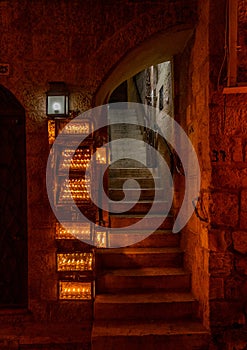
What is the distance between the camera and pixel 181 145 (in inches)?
208

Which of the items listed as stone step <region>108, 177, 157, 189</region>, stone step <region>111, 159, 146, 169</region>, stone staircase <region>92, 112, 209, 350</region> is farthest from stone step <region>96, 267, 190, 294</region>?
stone step <region>111, 159, 146, 169</region>

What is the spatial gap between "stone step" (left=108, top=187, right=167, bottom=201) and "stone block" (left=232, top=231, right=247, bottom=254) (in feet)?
8.16

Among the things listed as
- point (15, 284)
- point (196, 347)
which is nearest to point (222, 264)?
point (196, 347)

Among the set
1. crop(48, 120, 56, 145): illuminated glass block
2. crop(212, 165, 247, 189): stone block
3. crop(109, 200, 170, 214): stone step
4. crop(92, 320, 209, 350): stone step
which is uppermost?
crop(48, 120, 56, 145): illuminated glass block

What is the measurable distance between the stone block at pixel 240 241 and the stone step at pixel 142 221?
6.27 ft

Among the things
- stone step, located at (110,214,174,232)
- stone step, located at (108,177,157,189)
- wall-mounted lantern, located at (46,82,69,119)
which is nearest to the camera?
wall-mounted lantern, located at (46,82,69,119)

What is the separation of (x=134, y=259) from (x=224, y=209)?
5.61 ft

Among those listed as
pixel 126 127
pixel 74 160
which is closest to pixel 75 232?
pixel 74 160

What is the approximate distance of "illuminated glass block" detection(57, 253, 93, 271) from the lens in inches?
168

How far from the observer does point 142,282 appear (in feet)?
15.2

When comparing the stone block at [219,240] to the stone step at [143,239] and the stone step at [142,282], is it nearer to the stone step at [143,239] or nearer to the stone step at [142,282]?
the stone step at [142,282]

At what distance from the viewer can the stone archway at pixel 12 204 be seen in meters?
4.41

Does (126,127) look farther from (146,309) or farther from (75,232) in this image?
(146,309)

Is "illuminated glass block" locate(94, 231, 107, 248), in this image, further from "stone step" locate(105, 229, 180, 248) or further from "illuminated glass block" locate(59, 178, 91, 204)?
"illuminated glass block" locate(59, 178, 91, 204)
